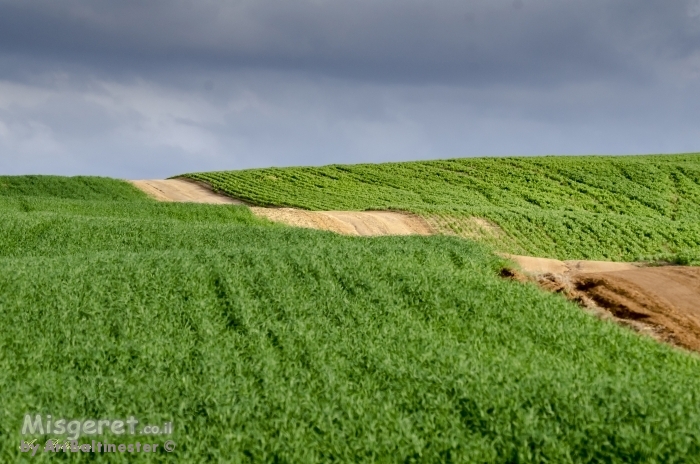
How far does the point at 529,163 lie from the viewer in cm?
6706

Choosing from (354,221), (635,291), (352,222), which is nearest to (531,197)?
(354,221)

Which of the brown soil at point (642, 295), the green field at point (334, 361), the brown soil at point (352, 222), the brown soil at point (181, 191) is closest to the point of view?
the green field at point (334, 361)

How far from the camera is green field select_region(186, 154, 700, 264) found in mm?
40156

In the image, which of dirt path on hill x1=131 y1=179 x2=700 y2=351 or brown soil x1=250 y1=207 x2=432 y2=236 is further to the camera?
brown soil x1=250 y1=207 x2=432 y2=236

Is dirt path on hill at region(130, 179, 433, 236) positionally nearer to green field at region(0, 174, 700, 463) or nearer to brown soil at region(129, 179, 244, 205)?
brown soil at region(129, 179, 244, 205)

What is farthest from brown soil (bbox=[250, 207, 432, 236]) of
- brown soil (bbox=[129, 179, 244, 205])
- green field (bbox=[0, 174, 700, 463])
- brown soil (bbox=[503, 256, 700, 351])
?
green field (bbox=[0, 174, 700, 463])

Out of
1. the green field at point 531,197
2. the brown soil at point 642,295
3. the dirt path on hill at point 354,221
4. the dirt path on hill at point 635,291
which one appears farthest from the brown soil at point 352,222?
the brown soil at point 642,295

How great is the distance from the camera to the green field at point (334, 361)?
997 cm

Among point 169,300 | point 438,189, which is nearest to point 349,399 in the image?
point 169,300

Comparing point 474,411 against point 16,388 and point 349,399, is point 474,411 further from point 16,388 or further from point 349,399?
point 16,388

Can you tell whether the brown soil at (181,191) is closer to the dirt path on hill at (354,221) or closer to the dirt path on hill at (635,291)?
the dirt path on hill at (354,221)

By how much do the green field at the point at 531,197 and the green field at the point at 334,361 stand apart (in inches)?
643

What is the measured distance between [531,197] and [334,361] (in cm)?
4454

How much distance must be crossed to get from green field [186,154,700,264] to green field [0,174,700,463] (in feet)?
53.6
